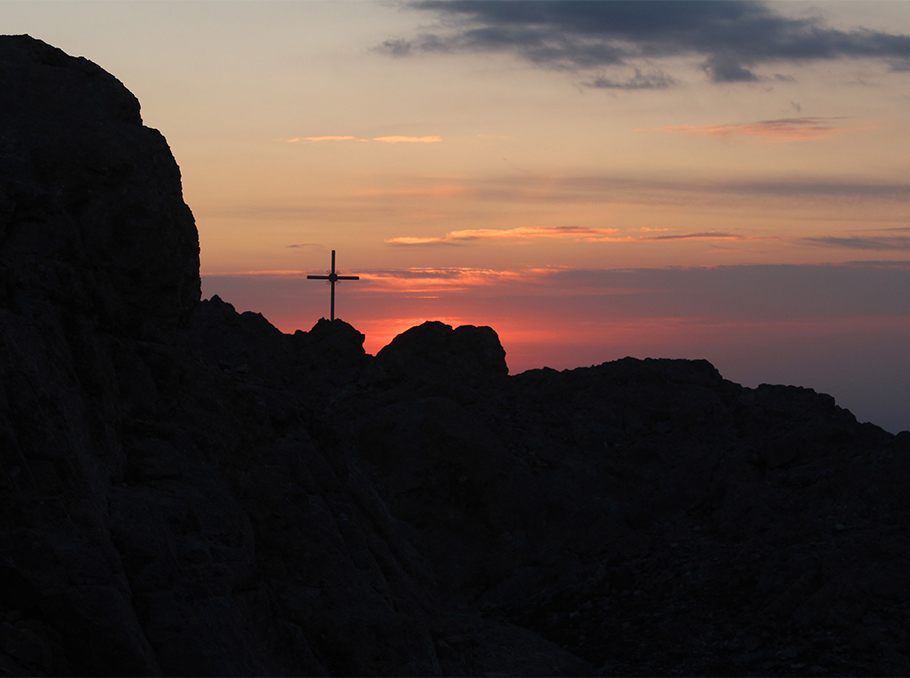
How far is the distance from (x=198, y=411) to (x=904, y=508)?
20689mm

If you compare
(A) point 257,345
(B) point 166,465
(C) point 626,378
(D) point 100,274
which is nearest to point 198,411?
(B) point 166,465

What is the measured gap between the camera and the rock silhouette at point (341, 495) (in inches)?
458

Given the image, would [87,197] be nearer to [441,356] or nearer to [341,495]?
[341,495]

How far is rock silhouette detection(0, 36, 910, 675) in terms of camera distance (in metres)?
11.6

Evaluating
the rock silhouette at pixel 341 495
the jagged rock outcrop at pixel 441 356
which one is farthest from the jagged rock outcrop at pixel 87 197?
the jagged rock outcrop at pixel 441 356

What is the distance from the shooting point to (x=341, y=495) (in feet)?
61.1

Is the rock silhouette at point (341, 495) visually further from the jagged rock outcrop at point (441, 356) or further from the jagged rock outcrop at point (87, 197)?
the jagged rock outcrop at point (441, 356)

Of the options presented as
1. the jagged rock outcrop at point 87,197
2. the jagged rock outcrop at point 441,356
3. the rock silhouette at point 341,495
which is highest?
the jagged rock outcrop at point 87,197

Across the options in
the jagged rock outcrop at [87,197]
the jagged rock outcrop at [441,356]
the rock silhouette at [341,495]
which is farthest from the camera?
the jagged rock outcrop at [441,356]

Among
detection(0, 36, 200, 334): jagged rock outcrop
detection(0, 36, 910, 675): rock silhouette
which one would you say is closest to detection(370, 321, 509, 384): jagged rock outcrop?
detection(0, 36, 910, 675): rock silhouette

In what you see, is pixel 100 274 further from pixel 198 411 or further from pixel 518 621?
pixel 518 621

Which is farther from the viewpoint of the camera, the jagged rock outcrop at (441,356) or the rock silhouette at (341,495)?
the jagged rock outcrop at (441,356)

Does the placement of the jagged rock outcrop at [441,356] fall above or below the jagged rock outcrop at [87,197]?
below

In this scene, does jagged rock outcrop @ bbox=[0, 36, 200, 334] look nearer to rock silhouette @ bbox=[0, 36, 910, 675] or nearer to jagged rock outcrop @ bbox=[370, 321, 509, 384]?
rock silhouette @ bbox=[0, 36, 910, 675]
